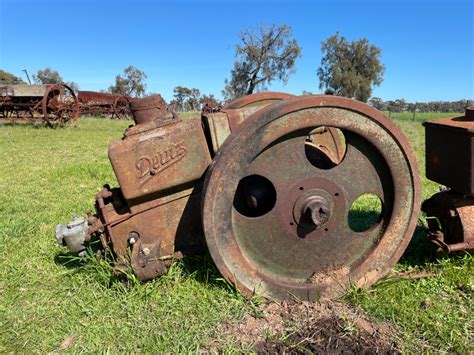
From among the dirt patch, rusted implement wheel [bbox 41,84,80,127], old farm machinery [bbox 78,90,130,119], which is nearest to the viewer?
the dirt patch

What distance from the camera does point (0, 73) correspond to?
207 feet

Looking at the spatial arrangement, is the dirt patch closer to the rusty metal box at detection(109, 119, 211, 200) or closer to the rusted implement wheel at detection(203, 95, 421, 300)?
the rusted implement wheel at detection(203, 95, 421, 300)

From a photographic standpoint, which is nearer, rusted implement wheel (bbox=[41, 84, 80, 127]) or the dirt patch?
the dirt patch

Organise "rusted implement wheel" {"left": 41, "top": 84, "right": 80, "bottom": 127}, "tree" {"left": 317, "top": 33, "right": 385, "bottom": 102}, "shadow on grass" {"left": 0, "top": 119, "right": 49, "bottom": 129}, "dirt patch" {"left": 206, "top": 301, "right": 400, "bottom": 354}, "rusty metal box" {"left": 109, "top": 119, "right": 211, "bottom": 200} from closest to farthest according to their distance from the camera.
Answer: "dirt patch" {"left": 206, "top": 301, "right": 400, "bottom": 354}
"rusty metal box" {"left": 109, "top": 119, "right": 211, "bottom": 200}
"shadow on grass" {"left": 0, "top": 119, "right": 49, "bottom": 129}
"rusted implement wheel" {"left": 41, "top": 84, "right": 80, "bottom": 127}
"tree" {"left": 317, "top": 33, "right": 385, "bottom": 102}

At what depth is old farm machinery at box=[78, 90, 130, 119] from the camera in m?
19.3

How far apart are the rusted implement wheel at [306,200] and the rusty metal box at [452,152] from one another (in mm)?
506

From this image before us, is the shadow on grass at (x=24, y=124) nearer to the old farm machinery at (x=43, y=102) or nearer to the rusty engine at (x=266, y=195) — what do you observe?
the old farm machinery at (x=43, y=102)

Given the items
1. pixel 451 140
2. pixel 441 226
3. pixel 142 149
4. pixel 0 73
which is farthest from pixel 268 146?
pixel 0 73

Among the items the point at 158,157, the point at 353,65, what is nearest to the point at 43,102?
the point at 158,157

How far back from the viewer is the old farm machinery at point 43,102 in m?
15.6

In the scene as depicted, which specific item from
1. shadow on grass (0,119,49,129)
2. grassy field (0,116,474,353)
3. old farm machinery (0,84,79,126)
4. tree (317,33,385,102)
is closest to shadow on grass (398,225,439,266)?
grassy field (0,116,474,353)

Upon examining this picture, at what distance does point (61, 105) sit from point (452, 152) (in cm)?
1698

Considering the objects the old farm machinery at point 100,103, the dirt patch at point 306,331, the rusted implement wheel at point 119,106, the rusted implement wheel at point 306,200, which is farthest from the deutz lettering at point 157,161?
the rusted implement wheel at point 119,106

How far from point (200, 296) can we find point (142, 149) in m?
1.03
